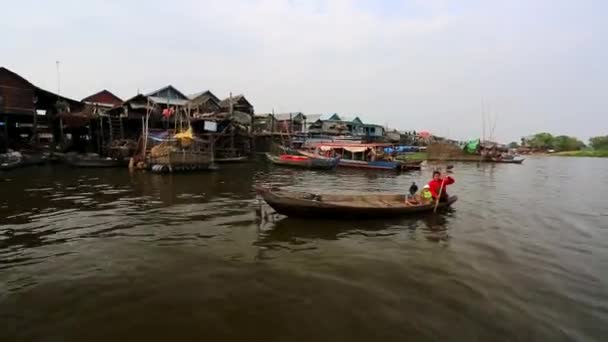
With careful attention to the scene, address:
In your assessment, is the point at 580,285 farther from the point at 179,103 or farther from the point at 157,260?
the point at 179,103

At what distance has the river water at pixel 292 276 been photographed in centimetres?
456

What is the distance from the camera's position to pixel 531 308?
523cm

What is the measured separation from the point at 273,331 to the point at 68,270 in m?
4.36

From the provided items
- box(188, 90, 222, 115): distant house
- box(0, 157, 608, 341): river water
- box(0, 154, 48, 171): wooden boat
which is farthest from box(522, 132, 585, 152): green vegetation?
box(0, 154, 48, 171): wooden boat

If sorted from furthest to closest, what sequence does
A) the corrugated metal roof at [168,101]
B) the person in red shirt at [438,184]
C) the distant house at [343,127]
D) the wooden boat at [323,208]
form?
the distant house at [343,127] < the corrugated metal roof at [168,101] < the person in red shirt at [438,184] < the wooden boat at [323,208]

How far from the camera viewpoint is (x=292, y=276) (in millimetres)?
6246

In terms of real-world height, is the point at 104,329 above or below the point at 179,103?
below

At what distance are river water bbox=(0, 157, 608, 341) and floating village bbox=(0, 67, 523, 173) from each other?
552 inches

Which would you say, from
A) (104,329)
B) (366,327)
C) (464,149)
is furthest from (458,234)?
(464,149)

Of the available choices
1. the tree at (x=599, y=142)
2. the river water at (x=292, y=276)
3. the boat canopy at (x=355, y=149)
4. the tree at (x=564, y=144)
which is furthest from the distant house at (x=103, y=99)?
the tree at (x=599, y=142)

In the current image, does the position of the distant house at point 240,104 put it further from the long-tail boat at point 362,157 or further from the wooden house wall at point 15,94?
the wooden house wall at point 15,94

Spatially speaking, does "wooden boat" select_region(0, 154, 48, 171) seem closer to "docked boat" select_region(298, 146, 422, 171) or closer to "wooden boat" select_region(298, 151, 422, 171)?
"docked boat" select_region(298, 146, 422, 171)

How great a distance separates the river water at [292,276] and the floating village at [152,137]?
46.0ft

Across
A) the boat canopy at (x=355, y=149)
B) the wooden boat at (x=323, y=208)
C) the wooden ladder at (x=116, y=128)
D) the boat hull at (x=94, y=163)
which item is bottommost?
the wooden boat at (x=323, y=208)
